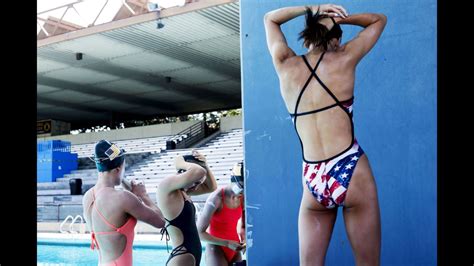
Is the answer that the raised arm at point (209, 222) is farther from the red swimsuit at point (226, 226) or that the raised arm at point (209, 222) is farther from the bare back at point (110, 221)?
the bare back at point (110, 221)

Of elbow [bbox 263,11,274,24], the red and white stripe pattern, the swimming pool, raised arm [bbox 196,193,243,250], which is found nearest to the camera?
the red and white stripe pattern

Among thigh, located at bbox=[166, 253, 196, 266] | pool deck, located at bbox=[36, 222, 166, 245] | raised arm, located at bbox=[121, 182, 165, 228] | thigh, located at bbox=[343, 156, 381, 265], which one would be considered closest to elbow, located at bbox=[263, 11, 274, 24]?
thigh, located at bbox=[343, 156, 381, 265]

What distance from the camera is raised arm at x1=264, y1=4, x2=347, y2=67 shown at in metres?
3.17

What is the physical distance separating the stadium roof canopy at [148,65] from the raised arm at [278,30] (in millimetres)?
11150

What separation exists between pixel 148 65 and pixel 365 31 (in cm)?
1829

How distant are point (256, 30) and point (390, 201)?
134cm

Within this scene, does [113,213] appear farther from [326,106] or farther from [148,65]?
[148,65]

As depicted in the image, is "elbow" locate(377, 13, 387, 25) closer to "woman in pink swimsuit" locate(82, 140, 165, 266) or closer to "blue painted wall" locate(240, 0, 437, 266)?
"blue painted wall" locate(240, 0, 437, 266)

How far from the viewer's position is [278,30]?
3.25 m

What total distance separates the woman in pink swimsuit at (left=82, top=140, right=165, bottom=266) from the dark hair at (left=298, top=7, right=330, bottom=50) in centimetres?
181

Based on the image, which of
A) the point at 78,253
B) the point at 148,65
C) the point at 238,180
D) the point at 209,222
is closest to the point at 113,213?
the point at 238,180
